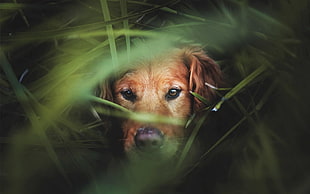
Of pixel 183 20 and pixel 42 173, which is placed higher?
pixel 183 20

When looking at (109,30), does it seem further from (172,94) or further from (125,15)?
(172,94)

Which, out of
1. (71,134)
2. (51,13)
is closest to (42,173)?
(71,134)

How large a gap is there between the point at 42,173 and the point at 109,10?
423mm

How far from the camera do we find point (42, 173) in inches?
35.4

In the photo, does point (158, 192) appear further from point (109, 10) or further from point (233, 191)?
point (109, 10)

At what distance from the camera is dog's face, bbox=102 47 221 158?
2.94ft

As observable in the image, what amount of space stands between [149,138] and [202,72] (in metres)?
0.22

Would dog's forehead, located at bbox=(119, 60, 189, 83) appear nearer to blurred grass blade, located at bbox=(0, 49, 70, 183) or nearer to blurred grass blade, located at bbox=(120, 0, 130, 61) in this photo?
blurred grass blade, located at bbox=(120, 0, 130, 61)

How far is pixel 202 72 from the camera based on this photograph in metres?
0.94

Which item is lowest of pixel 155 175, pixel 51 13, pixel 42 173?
pixel 155 175

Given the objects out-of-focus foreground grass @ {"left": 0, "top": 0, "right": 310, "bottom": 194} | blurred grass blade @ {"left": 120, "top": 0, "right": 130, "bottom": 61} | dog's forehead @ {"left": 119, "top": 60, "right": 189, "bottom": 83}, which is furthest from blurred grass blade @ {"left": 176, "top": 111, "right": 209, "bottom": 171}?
blurred grass blade @ {"left": 120, "top": 0, "right": 130, "bottom": 61}

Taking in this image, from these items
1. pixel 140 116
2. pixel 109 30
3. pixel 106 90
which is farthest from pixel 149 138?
pixel 109 30

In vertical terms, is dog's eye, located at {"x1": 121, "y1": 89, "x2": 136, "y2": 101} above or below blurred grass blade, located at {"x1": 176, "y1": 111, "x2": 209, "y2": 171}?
above

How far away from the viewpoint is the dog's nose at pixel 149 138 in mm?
865
